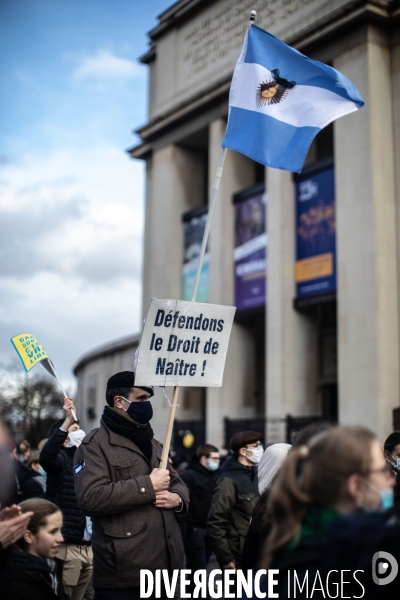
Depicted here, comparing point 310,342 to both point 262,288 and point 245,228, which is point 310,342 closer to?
point 262,288

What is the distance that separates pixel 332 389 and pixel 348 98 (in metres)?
20.9

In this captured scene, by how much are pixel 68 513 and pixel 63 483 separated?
11.5 inches

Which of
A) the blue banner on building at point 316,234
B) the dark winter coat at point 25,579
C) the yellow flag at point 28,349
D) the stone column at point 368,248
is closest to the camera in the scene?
the dark winter coat at point 25,579

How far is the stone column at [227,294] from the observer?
27531 millimetres

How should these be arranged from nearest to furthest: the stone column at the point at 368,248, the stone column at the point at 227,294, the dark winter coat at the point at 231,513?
the dark winter coat at the point at 231,513 → the stone column at the point at 368,248 → the stone column at the point at 227,294

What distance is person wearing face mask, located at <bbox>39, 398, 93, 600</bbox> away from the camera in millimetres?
6523

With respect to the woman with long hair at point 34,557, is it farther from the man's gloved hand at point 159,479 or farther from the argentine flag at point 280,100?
Answer: the argentine flag at point 280,100

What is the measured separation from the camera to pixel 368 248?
22078 mm

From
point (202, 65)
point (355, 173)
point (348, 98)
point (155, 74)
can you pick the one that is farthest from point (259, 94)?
point (155, 74)

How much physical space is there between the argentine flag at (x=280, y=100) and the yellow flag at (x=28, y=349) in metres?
2.76

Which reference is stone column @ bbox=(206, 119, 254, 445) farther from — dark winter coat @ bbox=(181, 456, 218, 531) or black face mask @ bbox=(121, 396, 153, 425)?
black face mask @ bbox=(121, 396, 153, 425)

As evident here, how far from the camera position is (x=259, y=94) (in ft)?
23.1

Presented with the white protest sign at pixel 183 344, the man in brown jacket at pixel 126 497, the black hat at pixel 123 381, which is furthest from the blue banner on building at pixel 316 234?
the man in brown jacket at pixel 126 497

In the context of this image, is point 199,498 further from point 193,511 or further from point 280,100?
point 280,100
